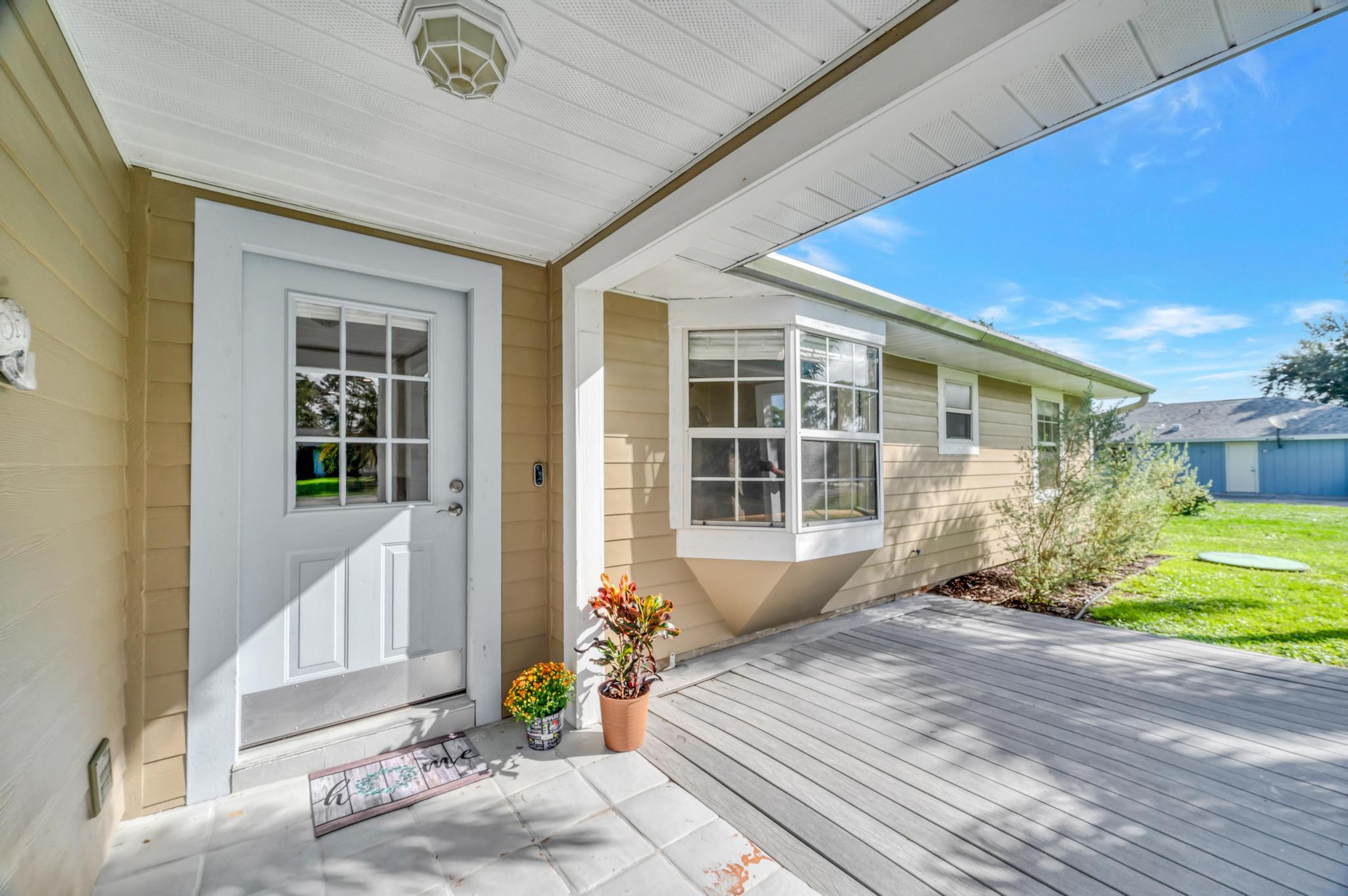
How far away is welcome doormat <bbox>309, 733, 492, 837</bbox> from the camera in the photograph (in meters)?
1.94

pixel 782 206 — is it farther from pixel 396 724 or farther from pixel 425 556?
pixel 396 724

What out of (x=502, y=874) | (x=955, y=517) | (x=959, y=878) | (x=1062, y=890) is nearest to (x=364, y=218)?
(x=502, y=874)

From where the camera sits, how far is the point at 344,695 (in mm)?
2318

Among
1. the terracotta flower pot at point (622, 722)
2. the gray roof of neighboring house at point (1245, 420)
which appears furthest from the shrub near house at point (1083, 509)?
the gray roof of neighboring house at point (1245, 420)

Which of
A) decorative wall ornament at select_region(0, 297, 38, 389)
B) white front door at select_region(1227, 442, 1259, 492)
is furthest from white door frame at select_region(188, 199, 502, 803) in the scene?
white front door at select_region(1227, 442, 1259, 492)

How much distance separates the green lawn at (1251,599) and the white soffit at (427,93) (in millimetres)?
4879

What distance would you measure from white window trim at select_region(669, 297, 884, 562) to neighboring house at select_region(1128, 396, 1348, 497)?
15.8 m

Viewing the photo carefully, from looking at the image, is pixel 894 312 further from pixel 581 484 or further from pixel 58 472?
pixel 58 472

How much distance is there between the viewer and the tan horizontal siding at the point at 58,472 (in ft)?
3.68

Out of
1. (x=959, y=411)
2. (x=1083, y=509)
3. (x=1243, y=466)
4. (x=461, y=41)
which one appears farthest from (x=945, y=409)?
(x=1243, y=466)

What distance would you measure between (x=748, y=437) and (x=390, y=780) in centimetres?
243

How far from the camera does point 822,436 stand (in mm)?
3348

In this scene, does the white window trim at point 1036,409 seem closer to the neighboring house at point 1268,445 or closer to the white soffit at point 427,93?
the white soffit at point 427,93

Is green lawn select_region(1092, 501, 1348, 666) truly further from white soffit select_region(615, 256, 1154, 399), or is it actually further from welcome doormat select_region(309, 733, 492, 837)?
welcome doormat select_region(309, 733, 492, 837)
